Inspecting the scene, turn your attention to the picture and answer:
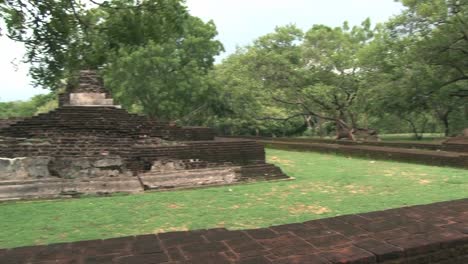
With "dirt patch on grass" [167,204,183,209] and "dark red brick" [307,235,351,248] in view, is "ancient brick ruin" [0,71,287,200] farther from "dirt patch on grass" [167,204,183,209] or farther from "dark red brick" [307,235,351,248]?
"dark red brick" [307,235,351,248]

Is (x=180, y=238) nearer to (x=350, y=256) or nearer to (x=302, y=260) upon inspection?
(x=302, y=260)

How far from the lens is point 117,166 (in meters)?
7.61

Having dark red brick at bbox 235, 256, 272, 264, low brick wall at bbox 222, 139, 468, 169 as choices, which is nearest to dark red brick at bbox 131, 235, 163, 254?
dark red brick at bbox 235, 256, 272, 264

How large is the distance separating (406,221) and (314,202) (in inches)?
119

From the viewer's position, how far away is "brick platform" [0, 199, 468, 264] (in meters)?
2.27

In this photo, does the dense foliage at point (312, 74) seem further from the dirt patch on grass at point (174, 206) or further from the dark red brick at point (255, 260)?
the dark red brick at point (255, 260)

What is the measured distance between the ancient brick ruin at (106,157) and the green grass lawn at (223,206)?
534mm

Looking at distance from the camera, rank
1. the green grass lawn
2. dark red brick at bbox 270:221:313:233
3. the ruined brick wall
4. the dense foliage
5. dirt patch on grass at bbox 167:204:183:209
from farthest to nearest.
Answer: the dense foliage, the ruined brick wall, dirt patch on grass at bbox 167:204:183:209, the green grass lawn, dark red brick at bbox 270:221:313:233

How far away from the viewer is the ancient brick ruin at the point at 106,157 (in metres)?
7.01

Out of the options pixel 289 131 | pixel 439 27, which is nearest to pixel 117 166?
pixel 439 27

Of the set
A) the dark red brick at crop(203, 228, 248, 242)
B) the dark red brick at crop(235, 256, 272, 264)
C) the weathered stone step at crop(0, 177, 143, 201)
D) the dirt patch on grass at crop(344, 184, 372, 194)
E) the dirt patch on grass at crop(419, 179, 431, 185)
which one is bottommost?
the dirt patch on grass at crop(344, 184, 372, 194)

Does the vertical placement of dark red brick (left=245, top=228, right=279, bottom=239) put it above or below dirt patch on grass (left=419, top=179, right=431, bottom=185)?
above

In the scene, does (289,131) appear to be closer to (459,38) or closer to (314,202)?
(459,38)

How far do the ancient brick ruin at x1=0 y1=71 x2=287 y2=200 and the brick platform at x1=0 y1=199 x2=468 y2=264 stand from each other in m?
4.67
